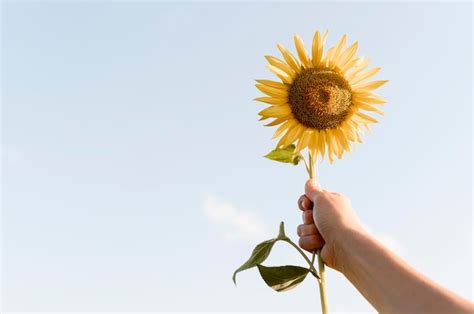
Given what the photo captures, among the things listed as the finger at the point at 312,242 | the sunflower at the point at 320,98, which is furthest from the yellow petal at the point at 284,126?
the finger at the point at 312,242

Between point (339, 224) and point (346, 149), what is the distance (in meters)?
0.64

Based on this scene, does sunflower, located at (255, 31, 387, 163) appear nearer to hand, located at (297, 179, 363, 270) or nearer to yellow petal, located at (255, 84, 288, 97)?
yellow petal, located at (255, 84, 288, 97)

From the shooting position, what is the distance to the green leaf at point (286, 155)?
326 centimetres

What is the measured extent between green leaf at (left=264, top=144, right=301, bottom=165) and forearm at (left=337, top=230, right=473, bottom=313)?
2.02 ft

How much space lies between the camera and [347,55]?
130 inches

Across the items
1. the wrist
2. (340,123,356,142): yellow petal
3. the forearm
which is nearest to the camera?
the forearm

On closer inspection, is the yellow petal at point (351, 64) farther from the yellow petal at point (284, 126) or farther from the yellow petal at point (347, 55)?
the yellow petal at point (284, 126)

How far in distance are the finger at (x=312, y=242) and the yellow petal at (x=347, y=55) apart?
103 centimetres

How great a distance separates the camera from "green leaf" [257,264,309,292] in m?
2.94

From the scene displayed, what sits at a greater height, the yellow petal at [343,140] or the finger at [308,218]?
the yellow petal at [343,140]

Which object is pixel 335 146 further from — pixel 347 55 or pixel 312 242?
pixel 312 242

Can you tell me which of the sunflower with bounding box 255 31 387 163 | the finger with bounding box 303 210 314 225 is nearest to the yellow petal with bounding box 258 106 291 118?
the sunflower with bounding box 255 31 387 163

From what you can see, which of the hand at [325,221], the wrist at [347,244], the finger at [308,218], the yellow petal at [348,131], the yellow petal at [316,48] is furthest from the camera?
the yellow petal at [348,131]

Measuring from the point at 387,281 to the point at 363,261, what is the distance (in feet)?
0.70
